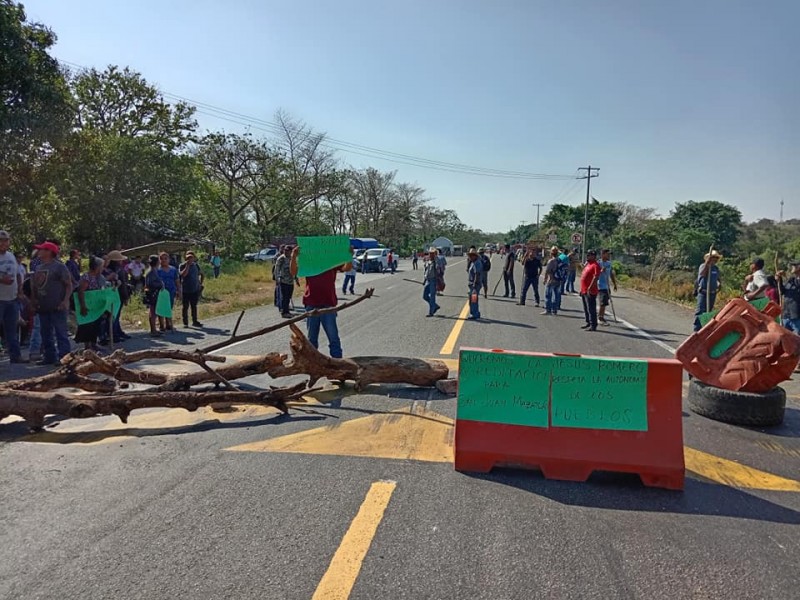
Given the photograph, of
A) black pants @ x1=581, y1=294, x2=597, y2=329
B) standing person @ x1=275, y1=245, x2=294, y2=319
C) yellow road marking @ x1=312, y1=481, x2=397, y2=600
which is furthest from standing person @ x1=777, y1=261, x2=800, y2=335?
standing person @ x1=275, y1=245, x2=294, y2=319

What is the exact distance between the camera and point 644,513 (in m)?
3.74

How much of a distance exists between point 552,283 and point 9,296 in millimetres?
11781

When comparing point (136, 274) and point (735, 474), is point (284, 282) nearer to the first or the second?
point (136, 274)

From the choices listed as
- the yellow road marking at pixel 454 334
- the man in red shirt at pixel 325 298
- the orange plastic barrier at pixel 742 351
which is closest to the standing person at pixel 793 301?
the orange plastic barrier at pixel 742 351

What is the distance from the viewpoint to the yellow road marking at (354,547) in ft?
9.39

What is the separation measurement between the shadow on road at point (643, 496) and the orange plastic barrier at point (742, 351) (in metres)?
1.90

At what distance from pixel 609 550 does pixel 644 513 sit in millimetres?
631

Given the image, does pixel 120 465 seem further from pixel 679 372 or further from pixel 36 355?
pixel 36 355

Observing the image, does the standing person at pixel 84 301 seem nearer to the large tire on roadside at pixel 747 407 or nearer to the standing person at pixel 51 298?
the standing person at pixel 51 298

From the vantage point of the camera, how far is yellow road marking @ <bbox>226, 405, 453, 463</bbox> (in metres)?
4.76

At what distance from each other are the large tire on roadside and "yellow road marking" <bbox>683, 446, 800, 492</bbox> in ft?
3.25

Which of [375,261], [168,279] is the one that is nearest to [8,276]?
[168,279]


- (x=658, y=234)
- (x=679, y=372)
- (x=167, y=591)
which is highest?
(x=658, y=234)

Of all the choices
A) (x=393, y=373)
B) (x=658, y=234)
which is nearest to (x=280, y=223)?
(x=658, y=234)
